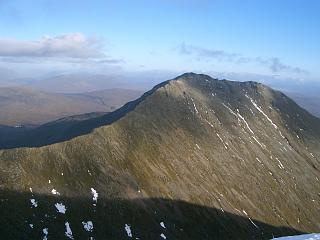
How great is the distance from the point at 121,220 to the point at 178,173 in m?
32.7

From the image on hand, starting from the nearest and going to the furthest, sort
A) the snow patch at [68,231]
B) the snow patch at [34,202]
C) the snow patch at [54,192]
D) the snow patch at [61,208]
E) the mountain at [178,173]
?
the snow patch at [68,231] < the snow patch at [34,202] < the snow patch at [61,208] < the mountain at [178,173] < the snow patch at [54,192]

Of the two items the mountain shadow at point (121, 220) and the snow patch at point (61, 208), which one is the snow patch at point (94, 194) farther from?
the snow patch at point (61, 208)

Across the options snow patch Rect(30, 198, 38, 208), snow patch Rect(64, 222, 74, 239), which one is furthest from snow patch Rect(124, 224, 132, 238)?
snow patch Rect(30, 198, 38, 208)

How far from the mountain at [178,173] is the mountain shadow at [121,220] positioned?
252 millimetres

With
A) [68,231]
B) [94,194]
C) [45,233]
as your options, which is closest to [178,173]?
[94,194]

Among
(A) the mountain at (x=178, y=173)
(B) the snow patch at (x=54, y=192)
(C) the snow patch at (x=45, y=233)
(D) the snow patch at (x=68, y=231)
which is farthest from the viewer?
(B) the snow patch at (x=54, y=192)

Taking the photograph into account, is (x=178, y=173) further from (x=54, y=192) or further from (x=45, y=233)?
(x=45, y=233)

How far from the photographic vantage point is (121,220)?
9306cm

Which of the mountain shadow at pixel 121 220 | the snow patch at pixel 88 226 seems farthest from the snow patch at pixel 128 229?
the snow patch at pixel 88 226

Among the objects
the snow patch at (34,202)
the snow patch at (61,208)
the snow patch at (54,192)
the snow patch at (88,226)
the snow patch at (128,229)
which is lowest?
the snow patch at (128,229)

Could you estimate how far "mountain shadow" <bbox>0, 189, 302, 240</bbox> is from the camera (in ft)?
260

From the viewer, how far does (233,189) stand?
431 feet

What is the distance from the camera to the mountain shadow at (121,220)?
79.1 metres

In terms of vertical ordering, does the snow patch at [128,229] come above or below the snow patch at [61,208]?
below
